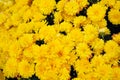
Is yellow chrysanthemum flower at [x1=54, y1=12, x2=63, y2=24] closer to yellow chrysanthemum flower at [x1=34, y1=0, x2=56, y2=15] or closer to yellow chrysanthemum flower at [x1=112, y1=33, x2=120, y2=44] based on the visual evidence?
yellow chrysanthemum flower at [x1=34, y1=0, x2=56, y2=15]

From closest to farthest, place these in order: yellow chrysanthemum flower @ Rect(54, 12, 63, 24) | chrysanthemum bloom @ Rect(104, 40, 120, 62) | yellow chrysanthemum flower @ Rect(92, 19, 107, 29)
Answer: chrysanthemum bloom @ Rect(104, 40, 120, 62)
yellow chrysanthemum flower @ Rect(92, 19, 107, 29)
yellow chrysanthemum flower @ Rect(54, 12, 63, 24)

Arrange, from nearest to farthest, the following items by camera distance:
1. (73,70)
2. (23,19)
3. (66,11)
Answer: (73,70) < (66,11) < (23,19)

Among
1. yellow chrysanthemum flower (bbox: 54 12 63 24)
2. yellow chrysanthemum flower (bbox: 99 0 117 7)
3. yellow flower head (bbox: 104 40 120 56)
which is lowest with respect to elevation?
yellow flower head (bbox: 104 40 120 56)

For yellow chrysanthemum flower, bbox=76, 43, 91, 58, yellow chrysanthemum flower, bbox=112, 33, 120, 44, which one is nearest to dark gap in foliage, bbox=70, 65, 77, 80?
yellow chrysanthemum flower, bbox=76, 43, 91, 58

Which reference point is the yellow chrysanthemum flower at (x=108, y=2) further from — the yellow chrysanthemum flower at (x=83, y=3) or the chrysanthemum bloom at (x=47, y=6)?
the chrysanthemum bloom at (x=47, y=6)

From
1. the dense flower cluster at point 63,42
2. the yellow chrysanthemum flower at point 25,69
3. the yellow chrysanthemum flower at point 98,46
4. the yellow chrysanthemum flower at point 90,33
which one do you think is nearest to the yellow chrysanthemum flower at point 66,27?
the dense flower cluster at point 63,42

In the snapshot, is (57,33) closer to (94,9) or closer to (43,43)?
(43,43)

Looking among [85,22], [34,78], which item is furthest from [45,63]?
[85,22]
